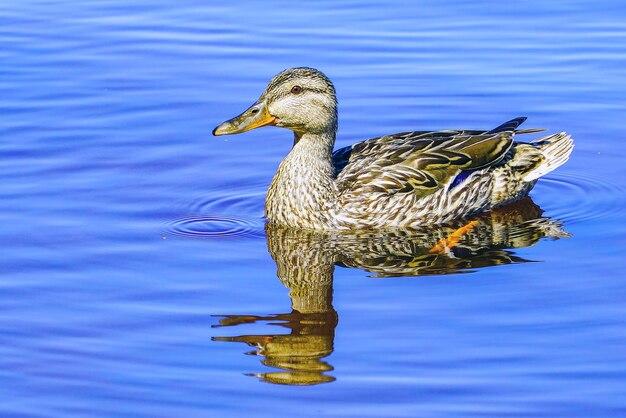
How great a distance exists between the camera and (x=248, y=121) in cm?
1212

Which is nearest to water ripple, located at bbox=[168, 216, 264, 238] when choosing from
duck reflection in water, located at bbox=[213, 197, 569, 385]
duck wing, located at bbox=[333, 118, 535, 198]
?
duck reflection in water, located at bbox=[213, 197, 569, 385]

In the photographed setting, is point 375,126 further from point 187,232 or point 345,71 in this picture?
point 187,232

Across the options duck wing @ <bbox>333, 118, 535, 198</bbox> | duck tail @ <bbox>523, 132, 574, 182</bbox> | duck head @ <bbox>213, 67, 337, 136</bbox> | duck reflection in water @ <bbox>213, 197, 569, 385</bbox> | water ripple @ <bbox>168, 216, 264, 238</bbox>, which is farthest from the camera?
duck tail @ <bbox>523, 132, 574, 182</bbox>

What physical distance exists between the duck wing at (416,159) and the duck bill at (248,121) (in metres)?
0.94

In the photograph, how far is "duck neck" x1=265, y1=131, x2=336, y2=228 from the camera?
12.2 m

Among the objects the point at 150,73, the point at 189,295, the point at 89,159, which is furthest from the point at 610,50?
the point at 189,295

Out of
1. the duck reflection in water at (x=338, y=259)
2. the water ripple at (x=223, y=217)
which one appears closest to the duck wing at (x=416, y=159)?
the duck reflection in water at (x=338, y=259)

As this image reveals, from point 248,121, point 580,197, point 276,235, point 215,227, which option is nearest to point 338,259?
point 276,235

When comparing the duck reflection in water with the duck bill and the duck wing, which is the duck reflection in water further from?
the duck bill

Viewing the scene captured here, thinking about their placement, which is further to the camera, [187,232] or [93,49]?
[93,49]

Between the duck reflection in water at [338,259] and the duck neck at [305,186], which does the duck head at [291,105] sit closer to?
the duck neck at [305,186]

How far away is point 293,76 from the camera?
39.9 ft

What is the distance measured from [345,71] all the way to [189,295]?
662 centimetres

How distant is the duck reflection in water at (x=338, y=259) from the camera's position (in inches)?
363
